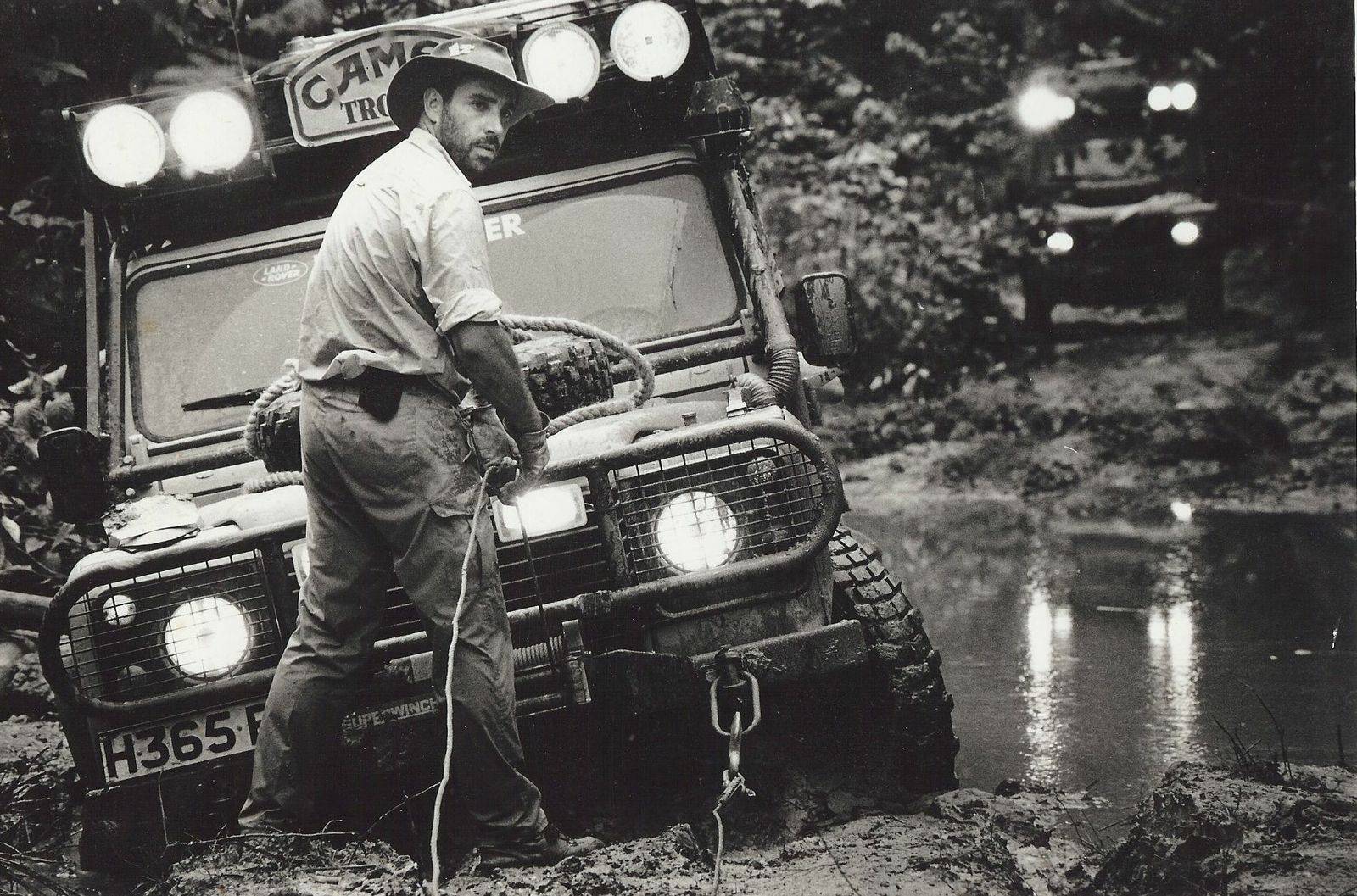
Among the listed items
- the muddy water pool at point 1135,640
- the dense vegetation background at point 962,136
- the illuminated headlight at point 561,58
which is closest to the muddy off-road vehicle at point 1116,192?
the dense vegetation background at point 962,136

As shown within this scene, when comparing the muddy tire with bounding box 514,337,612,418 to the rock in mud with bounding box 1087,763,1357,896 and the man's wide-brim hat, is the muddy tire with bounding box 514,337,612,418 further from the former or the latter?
the rock in mud with bounding box 1087,763,1357,896

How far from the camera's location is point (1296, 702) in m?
4.42

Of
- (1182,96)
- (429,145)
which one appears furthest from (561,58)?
(1182,96)

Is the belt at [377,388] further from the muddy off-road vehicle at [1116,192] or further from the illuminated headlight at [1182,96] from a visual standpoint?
the illuminated headlight at [1182,96]

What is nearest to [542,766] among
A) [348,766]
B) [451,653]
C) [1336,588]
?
[348,766]

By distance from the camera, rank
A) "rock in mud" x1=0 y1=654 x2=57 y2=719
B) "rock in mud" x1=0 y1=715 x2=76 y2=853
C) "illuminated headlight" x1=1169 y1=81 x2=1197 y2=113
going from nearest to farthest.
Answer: "rock in mud" x1=0 y1=715 x2=76 y2=853 < "rock in mud" x1=0 y1=654 x2=57 y2=719 < "illuminated headlight" x1=1169 y1=81 x2=1197 y2=113

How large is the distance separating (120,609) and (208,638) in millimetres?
287

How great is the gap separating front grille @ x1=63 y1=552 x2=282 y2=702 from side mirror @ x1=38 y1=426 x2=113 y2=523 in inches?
23.4

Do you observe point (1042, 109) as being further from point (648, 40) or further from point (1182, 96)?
point (648, 40)

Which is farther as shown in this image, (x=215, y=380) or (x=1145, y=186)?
(x=1145, y=186)

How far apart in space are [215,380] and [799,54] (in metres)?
10.2

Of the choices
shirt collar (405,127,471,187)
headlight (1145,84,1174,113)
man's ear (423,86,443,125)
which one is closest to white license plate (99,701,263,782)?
shirt collar (405,127,471,187)

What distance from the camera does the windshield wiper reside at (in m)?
3.99

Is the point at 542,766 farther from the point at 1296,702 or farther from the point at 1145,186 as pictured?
the point at 1145,186
